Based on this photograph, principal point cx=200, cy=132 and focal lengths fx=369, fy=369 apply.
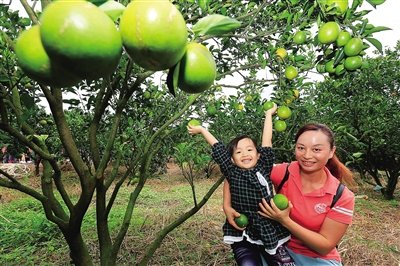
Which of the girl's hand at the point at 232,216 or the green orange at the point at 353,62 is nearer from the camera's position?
the green orange at the point at 353,62

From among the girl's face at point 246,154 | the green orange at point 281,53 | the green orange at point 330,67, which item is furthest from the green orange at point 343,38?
the girl's face at point 246,154

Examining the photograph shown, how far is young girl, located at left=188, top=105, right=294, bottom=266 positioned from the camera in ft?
7.18

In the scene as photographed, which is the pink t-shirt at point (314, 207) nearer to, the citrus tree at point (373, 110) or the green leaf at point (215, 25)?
the green leaf at point (215, 25)

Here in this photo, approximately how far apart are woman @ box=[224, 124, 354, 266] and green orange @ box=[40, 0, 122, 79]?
4.93ft

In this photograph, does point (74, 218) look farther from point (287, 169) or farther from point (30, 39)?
point (30, 39)

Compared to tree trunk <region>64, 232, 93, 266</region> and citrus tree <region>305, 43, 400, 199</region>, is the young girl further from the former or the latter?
citrus tree <region>305, 43, 400, 199</region>

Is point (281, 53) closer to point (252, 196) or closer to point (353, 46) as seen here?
point (252, 196)

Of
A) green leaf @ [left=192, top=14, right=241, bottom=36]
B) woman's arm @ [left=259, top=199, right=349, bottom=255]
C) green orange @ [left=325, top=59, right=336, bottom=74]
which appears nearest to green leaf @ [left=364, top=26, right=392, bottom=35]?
green orange @ [left=325, top=59, right=336, bottom=74]

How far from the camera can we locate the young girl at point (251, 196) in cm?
219

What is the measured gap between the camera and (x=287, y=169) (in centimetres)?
221

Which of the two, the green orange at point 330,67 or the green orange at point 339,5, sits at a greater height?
the green orange at point 339,5

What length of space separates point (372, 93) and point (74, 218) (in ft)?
26.5

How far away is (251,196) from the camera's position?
2.33 meters

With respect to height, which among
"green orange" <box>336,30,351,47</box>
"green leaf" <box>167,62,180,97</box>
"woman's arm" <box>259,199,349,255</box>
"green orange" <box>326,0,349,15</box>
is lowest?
"woman's arm" <box>259,199,349,255</box>
